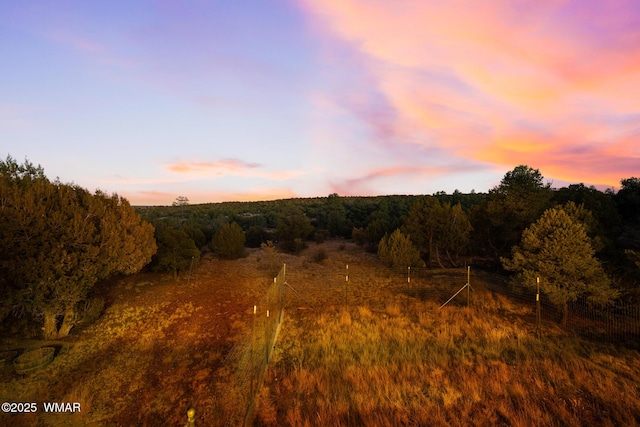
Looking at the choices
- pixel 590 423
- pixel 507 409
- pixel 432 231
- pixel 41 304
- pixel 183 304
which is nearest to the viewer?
pixel 590 423

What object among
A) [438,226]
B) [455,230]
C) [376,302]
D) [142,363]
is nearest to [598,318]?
[376,302]

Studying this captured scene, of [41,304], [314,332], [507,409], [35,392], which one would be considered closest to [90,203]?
[41,304]

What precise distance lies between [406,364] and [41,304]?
11.8 m

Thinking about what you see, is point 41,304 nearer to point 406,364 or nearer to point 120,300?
point 120,300

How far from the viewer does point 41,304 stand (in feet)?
31.6

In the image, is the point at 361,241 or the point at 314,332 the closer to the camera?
the point at 314,332

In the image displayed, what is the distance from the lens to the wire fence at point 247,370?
273 inches

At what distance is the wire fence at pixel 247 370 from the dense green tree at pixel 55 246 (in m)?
5.95

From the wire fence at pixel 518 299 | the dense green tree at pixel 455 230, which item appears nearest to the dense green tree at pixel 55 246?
the wire fence at pixel 518 299

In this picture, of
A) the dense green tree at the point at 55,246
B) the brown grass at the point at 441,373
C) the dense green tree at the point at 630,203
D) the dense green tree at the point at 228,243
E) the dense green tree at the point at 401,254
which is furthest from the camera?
the dense green tree at the point at 630,203

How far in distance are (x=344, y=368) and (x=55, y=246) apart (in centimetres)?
1025

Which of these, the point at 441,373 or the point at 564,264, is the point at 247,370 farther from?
the point at 564,264

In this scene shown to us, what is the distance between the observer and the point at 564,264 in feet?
37.4

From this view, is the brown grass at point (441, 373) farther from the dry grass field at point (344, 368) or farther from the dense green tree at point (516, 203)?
the dense green tree at point (516, 203)
